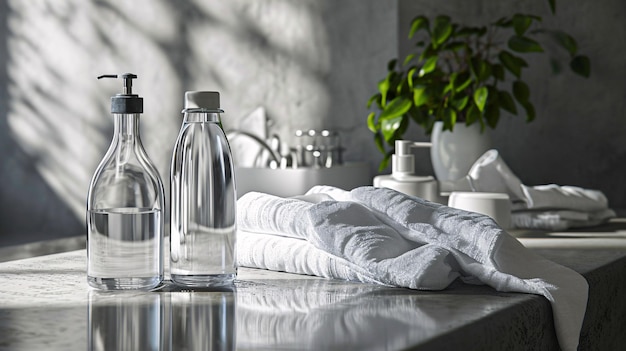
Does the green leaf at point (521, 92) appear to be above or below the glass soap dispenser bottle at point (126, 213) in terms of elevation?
above

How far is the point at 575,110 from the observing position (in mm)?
1977

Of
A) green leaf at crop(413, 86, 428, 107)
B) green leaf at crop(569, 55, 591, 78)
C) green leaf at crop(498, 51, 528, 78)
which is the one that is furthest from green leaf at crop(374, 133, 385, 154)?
green leaf at crop(569, 55, 591, 78)

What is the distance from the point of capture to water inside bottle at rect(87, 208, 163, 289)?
30.0 inches

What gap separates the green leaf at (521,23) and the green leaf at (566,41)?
0.12 meters

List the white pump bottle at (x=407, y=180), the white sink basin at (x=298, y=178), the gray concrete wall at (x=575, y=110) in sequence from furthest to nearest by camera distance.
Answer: the white sink basin at (x=298, y=178)
the gray concrete wall at (x=575, y=110)
the white pump bottle at (x=407, y=180)

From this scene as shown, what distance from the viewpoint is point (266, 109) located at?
2514 mm

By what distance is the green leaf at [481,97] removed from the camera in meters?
1.62

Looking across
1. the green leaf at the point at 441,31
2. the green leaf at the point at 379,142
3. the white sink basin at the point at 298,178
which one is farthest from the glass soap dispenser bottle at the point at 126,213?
the white sink basin at the point at 298,178

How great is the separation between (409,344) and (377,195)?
34cm

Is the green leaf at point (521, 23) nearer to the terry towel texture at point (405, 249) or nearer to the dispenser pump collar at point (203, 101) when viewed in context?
the terry towel texture at point (405, 249)

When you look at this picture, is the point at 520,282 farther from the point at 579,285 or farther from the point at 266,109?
the point at 266,109

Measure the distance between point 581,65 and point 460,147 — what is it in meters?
0.41

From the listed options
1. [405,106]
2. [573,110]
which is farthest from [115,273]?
[573,110]

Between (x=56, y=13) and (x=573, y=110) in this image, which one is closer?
(x=573, y=110)
